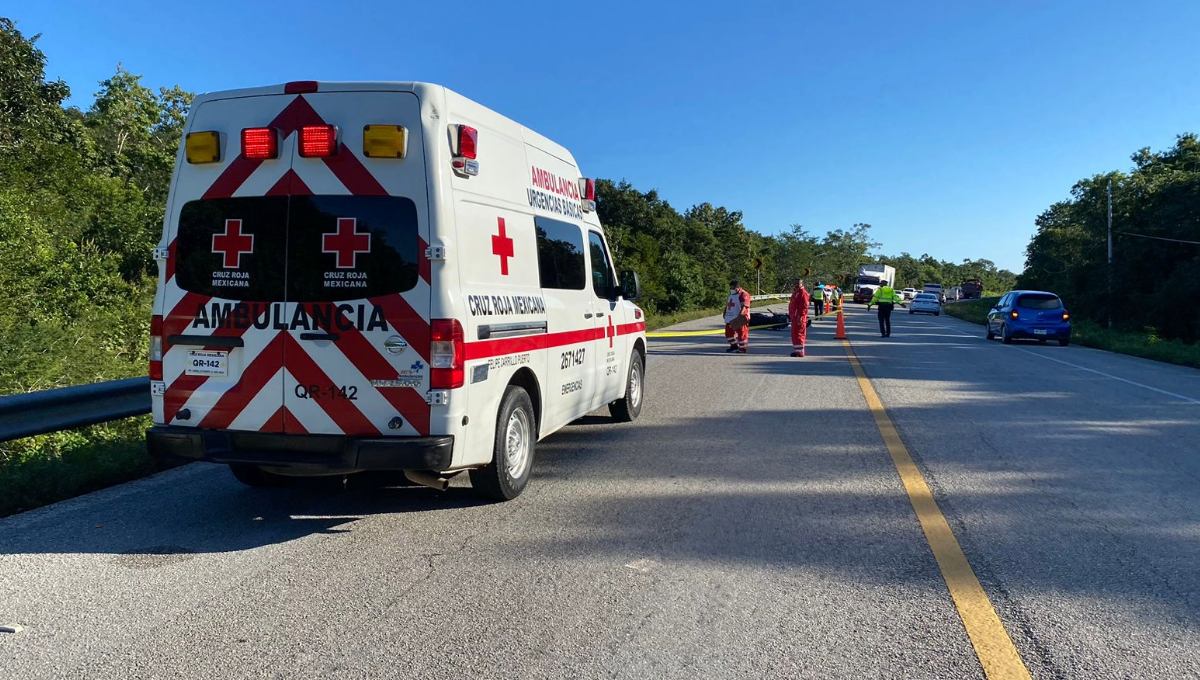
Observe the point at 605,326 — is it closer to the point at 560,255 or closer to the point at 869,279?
the point at 560,255

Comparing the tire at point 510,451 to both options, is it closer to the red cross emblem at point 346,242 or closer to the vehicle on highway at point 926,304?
the red cross emblem at point 346,242

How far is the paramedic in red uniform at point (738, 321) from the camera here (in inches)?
726

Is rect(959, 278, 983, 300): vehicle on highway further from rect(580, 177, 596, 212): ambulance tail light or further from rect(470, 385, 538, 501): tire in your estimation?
rect(470, 385, 538, 501): tire

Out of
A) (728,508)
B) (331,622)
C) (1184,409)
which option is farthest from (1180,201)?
(331,622)

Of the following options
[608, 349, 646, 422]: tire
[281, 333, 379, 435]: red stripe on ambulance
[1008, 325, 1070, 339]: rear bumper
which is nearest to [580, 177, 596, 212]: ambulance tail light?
[608, 349, 646, 422]: tire

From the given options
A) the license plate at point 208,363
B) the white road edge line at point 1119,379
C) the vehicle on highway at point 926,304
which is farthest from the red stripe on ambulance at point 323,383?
the vehicle on highway at point 926,304

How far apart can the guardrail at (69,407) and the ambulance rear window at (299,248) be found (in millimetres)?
1784

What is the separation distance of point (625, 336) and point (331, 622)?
5.49m

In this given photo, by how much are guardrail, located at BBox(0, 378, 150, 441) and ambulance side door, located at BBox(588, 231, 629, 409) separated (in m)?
3.92

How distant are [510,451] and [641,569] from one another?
176cm

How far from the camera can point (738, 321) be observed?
1842cm

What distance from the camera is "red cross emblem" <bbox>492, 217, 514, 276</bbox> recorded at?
226 inches

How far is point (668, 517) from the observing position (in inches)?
216

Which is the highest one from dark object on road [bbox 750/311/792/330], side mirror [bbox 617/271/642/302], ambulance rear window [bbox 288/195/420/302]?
ambulance rear window [bbox 288/195/420/302]
